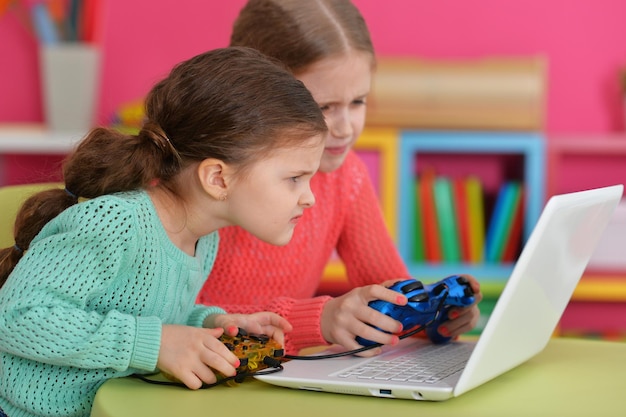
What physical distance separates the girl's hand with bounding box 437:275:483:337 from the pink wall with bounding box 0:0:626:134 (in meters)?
1.66

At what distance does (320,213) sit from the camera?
1.43m

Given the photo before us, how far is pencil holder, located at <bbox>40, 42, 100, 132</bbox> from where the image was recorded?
256 centimetres

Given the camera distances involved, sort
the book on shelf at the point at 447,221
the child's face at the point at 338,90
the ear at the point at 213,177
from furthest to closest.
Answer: the book on shelf at the point at 447,221, the child's face at the point at 338,90, the ear at the point at 213,177

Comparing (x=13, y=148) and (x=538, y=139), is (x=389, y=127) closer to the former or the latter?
(x=538, y=139)

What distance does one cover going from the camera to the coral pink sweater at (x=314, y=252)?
1.36 meters

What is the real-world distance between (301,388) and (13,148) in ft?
5.73

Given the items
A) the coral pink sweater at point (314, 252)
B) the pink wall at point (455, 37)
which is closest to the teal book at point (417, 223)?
the pink wall at point (455, 37)

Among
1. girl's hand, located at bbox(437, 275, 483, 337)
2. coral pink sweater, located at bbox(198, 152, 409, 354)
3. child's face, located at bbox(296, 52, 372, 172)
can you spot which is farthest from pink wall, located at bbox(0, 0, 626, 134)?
girl's hand, located at bbox(437, 275, 483, 337)

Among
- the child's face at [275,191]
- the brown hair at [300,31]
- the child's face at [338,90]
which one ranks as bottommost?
the child's face at [275,191]

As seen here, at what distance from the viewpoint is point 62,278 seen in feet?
3.04

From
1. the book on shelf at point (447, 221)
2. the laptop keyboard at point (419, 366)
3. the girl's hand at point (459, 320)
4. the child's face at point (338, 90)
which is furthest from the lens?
the book on shelf at point (447, 221)

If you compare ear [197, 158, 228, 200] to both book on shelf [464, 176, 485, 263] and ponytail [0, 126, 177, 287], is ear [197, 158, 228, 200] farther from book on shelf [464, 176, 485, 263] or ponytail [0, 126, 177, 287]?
book on shelf [464, 176, 485, 263]

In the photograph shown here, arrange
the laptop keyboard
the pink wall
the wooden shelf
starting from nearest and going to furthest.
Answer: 1. the laptop keyboard
2. the wooden shelf
3. the pink wall

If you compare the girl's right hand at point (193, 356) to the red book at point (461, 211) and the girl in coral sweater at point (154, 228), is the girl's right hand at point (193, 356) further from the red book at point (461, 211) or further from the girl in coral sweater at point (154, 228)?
the red book at point (461, 211)
